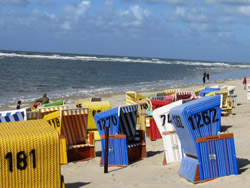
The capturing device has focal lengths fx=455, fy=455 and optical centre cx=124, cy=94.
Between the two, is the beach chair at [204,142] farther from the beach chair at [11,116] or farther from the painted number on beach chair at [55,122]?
the beach chair at [11,116]

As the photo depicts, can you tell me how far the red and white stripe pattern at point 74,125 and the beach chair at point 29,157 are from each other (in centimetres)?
426

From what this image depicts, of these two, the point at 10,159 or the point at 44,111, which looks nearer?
the point at 10,159

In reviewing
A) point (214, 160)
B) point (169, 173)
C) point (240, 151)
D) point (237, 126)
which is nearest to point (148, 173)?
point (169, 173)

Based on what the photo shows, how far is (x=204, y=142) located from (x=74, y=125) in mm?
4972

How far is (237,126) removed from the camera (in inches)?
662

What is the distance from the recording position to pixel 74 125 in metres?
13.1

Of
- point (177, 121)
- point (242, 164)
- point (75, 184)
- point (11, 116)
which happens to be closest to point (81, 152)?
point (11, 116)

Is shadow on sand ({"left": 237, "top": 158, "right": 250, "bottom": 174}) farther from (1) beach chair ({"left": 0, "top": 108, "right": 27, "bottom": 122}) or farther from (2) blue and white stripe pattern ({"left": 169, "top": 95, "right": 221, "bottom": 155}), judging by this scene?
(1) beach chair ({"left": 0, "top": 108, "right": 27, "bottom": 122})

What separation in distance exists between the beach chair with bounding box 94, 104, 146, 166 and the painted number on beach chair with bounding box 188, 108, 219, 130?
304cm

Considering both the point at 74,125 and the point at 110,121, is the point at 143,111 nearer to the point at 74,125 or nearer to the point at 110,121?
the point at 74,125

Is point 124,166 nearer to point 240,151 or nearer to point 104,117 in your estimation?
point 104,117

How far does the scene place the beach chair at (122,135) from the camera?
1182 centimetres

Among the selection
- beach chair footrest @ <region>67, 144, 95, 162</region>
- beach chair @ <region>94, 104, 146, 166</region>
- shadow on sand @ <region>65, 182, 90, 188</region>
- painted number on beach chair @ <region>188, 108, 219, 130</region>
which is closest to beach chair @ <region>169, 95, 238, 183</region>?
painted number on beach chair @ <region>188, 108, 219, 130</region>

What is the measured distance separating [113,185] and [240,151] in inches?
154
